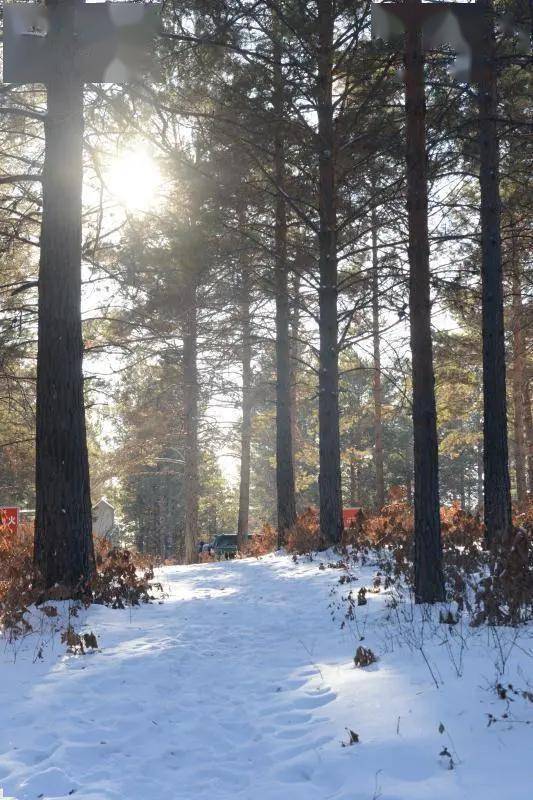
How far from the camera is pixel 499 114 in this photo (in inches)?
430

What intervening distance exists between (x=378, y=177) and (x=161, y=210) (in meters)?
4.34

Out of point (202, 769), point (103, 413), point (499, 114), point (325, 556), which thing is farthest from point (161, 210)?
point (202, 769)

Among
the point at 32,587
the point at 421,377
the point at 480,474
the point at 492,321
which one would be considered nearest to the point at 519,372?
the point at 492,321

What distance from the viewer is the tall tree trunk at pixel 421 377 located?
614 centimetres

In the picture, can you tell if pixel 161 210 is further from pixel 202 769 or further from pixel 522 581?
pixel 202 769

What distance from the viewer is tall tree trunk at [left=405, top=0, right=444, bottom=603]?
20.1 feet

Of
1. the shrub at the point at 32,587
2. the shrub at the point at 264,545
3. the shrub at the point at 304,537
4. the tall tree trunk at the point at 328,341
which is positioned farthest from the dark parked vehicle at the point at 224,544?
the shrub at the point at 32,587

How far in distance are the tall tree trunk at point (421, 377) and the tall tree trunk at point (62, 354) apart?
4111 mm

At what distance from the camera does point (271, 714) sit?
4.11 meters

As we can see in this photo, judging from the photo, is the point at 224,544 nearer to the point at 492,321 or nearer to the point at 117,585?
the point at 117,585

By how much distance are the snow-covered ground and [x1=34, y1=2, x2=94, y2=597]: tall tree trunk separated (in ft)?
4.16

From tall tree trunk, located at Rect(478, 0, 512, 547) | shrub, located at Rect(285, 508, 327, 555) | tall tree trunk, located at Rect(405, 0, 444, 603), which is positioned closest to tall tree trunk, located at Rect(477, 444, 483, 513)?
shrub, located at Rect(285, 508, 327, 555)

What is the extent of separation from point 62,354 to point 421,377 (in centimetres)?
443

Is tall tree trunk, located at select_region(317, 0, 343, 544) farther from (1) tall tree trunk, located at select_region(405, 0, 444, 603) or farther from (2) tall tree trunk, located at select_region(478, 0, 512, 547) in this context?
(1) tall tree trunk, located at select_region(405, 0, 444, 603)
